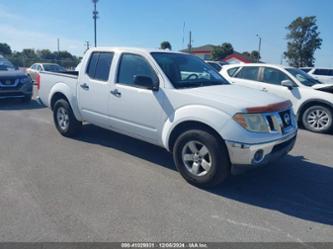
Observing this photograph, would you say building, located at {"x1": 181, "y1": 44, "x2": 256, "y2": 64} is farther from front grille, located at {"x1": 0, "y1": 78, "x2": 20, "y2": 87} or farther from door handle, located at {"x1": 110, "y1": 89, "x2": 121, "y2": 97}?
door handle, located at {"x1": 110, "y1": 89, "x2": 121, "y2": 97}

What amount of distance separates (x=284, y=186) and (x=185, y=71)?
2.31m

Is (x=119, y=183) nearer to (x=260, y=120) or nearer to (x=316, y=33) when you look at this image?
(x=260, y=120)

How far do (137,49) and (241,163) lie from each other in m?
2.52

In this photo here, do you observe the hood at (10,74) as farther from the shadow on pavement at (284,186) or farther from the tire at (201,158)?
the tire at (201,158)

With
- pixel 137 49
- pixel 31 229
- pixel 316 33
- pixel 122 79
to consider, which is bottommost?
pixel 31 229

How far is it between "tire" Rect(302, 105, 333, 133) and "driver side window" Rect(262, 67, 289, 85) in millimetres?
1114

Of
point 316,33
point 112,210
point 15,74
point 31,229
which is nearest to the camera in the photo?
point 31,229

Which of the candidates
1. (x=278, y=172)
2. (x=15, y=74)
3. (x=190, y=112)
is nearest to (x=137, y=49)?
(x=190, y=112)

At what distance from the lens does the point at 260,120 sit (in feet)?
12.0

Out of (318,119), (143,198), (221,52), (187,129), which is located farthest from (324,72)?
(221,52)

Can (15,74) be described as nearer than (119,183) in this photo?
No

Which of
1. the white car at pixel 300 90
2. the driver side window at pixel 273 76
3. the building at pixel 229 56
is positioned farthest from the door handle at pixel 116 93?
the building at pixel 229 56

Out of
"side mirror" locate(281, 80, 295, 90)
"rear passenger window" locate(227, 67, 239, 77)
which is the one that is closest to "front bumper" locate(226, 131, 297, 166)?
"side mirror" locate(281, 80, 295, 90)

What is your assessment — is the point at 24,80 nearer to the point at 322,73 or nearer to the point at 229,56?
the point at 322,73
